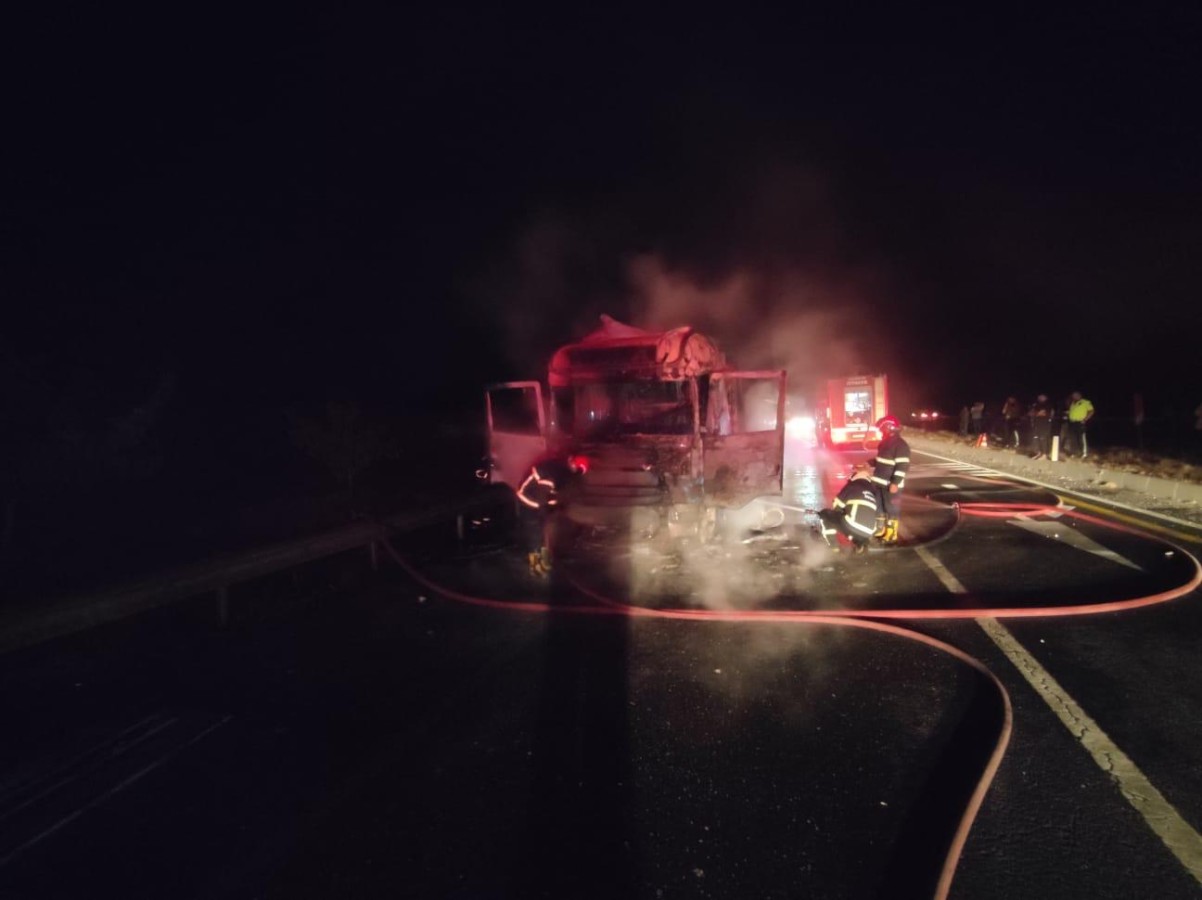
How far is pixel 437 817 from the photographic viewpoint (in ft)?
9.84

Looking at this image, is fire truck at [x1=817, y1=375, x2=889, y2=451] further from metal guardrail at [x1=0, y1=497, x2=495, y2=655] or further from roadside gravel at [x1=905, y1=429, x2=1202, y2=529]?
metal guardrail at [x1=0, y1=497, x2=495, y2=655]

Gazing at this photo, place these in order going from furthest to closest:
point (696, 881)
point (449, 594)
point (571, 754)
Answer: point (449, 594), point (571, 754), point (696, 881)

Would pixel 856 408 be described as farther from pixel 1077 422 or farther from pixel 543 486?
pixel 543 486

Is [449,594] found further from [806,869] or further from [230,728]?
[806,869]

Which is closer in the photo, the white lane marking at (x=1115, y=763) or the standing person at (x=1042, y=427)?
the white lane marking at (x=1115, y=763)

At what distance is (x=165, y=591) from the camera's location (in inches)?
206

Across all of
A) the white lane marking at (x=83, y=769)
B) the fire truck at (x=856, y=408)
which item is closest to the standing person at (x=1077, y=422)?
the fire truck at (x=856, y=408)

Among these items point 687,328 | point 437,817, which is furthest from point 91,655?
point 687,328

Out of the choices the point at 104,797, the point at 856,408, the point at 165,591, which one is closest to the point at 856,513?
the point at 165,591

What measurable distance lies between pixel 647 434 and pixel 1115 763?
5.58 m

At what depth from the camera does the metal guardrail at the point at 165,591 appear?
14.7 ft

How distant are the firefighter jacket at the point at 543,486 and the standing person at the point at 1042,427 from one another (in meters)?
14.6

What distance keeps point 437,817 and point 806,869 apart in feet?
5.16

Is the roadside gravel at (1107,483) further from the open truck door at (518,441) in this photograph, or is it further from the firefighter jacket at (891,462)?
the open truck door at (518,441)
